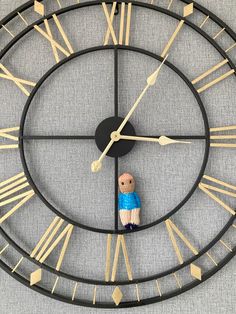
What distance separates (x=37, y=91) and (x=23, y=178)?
19 centimetres

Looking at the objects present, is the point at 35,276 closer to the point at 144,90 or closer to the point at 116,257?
the point at 116,257

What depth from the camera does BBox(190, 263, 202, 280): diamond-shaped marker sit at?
0.89 meters

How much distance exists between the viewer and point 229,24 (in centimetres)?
92

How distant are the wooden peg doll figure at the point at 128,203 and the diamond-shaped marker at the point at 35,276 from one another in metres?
0.22

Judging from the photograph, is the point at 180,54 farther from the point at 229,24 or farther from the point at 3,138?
the point at 3,138

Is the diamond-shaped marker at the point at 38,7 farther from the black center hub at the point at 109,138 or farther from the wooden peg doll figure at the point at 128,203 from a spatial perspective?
the wooden peg doll figure at the point at 128,203

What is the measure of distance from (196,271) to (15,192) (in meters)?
0.43

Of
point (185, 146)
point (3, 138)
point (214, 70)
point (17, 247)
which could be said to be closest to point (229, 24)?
point (214, 70)

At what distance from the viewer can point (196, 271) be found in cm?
89

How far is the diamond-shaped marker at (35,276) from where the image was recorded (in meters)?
0.89

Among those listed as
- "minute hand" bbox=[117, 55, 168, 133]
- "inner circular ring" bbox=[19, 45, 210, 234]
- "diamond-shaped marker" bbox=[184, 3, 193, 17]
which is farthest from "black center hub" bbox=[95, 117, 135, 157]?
"diamond-shaped marker" bbox=[184, 3, 193, 17]

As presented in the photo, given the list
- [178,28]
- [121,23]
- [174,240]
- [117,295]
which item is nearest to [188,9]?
[178,28]

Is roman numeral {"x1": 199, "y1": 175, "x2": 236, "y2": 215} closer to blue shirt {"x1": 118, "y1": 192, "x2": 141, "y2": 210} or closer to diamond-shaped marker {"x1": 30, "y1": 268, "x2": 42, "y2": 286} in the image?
blue shirt {"x1": 118, "y1": 192, "x2": 141, "y2": 210}

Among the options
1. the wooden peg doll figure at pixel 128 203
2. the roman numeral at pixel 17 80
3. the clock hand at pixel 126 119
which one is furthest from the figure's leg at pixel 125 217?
the roman numeral at pixel 17 80
